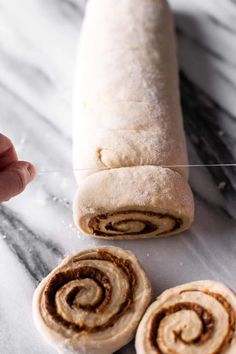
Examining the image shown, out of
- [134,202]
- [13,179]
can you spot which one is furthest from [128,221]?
[13,179]

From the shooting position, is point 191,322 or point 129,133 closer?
point 191,322

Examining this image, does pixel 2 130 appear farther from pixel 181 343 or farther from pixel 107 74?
pixel 181 343

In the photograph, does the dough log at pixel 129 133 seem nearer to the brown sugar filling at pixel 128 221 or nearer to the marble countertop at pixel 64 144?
the brown sugar filling at pixel 128 221

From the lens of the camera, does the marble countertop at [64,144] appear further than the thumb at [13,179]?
Yes

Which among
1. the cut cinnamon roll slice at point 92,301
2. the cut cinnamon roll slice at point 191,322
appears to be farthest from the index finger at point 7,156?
the cut cinnamon roll slice at point 191,322

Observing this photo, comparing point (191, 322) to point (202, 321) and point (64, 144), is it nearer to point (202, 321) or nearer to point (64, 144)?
point (202, 321)

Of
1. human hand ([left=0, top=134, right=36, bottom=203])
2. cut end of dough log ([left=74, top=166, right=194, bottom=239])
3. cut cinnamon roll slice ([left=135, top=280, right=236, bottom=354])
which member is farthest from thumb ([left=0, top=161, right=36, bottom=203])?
cut cinnamon roll slice ([left=135, top=280, right=236, bottom=354])

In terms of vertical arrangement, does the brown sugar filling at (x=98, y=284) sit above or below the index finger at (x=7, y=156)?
below
